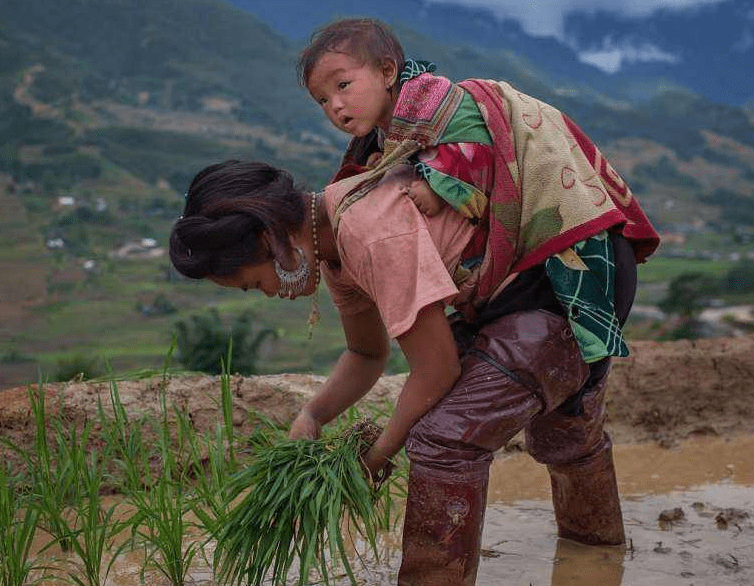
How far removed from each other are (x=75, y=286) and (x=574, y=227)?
31574 mm

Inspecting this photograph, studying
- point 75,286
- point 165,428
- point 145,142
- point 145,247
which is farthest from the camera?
point 145,142

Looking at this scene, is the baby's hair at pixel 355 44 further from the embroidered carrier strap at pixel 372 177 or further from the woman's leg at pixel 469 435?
the woman's leg at pixel 469 435

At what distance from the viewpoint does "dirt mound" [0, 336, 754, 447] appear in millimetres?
3869

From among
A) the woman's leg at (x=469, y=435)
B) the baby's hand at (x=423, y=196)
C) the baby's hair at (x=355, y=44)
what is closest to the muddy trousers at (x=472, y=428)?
the woman's leg at (x=469, y=435)

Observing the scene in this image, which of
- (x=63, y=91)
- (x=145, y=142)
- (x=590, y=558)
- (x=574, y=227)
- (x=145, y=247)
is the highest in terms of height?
(x=63, y=91)

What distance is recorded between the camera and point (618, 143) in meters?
65.2

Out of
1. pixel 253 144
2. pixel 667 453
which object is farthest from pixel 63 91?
pixel 667 453

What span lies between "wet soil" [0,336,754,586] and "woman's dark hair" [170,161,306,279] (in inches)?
Answer: 39.5

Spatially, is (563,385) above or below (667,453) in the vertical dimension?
above

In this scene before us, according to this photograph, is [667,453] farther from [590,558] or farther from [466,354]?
[466,354]

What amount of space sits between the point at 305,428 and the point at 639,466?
2049 millimetres

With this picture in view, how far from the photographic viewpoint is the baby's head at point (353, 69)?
215 centimetres

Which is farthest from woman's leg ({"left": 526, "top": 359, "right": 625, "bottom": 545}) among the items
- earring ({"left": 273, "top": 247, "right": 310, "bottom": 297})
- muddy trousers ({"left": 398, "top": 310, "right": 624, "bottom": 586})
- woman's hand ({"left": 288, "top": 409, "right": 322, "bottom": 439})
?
earring ({"left": 273, "top": 247, "right": 310, "bottom": 297})

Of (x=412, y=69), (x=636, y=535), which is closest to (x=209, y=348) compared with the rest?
(x=636, y=535)
